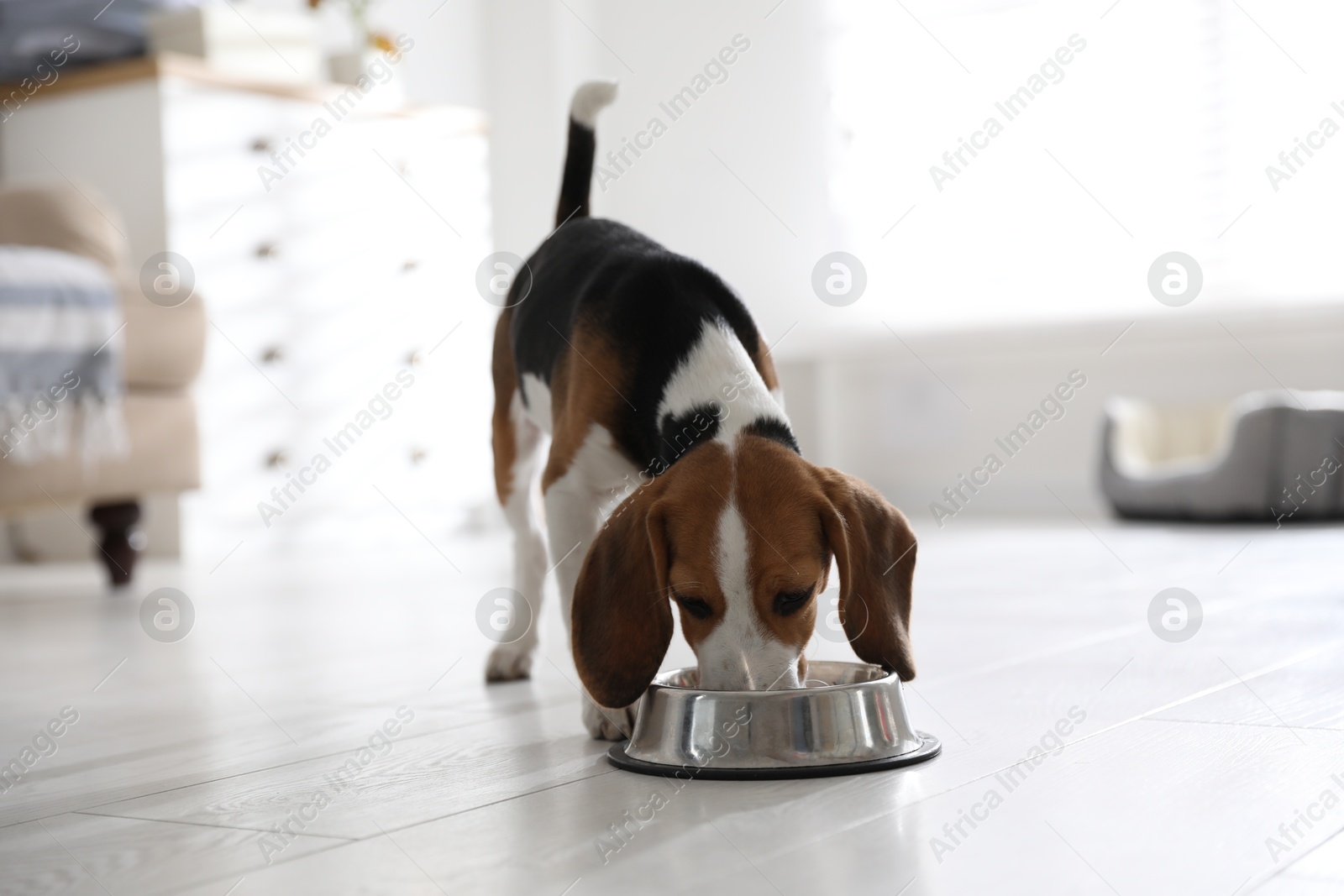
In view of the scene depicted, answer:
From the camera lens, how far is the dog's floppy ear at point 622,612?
1.53 meters

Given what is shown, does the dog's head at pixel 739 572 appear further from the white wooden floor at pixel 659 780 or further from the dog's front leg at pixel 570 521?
the dog's front leg at pixel 570 521

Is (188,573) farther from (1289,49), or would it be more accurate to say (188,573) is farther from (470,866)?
(1289,49)

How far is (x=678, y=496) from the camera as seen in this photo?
151cm

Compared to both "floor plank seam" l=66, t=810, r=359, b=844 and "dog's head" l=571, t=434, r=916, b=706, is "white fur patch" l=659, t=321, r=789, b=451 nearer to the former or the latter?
"dog's head" l=571, t=434, r=916, b=706

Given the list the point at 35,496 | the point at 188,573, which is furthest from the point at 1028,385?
the point at 35,496

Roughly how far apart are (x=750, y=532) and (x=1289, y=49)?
5167mm

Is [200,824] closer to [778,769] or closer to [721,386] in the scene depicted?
[778,769]

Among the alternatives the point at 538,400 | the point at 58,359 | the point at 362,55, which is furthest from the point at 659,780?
the point at 362,55

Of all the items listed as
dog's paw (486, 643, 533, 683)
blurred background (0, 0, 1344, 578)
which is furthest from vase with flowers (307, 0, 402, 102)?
dog's paw (486, 643, 533, 683)

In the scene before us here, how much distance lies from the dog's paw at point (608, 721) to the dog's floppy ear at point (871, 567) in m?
0.33

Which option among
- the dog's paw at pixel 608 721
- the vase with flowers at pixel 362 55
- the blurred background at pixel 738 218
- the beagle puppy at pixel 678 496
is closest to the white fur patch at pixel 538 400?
the beagle puppy at pixel 678 496

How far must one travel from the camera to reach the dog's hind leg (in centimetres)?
→ 235

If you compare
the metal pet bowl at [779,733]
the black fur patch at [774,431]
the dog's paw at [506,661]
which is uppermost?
the black fur patch at [774,431]

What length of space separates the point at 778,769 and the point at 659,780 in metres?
0.13
